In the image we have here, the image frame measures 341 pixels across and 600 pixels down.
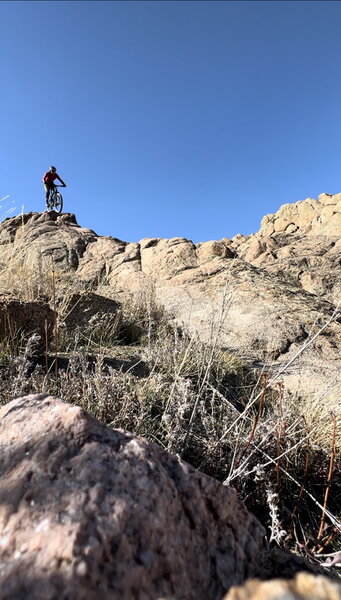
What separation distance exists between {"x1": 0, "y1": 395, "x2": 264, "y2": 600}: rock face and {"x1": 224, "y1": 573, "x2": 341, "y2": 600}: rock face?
1.08 ft

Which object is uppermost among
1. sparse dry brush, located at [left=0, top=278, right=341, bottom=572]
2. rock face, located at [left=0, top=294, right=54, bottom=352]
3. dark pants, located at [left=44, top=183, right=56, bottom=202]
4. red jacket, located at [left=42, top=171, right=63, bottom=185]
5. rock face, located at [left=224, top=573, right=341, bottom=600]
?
red jacket, located at [left=42, top=171, right=63, bottom=185]

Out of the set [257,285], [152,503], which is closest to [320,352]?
[257,285]

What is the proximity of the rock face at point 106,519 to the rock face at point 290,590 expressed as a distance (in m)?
0.33

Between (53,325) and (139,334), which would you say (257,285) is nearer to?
(139,334)

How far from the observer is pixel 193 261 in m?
8.24

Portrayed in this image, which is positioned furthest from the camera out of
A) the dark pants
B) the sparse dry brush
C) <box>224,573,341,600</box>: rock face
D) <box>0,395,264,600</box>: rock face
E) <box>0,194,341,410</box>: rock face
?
the dark pants

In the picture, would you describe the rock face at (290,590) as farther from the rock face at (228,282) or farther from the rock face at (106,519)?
the rock face at (228,282)

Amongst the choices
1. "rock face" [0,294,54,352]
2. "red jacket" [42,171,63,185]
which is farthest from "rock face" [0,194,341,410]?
"red jacket" [42,171,63,185]

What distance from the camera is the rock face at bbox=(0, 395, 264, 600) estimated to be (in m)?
0.66

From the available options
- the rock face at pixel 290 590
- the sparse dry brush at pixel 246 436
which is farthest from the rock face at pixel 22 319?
the rock face at pixel 290 590

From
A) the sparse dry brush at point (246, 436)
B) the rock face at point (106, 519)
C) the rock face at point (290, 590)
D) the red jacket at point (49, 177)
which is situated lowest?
the sparse dry brush at point (246, 436)

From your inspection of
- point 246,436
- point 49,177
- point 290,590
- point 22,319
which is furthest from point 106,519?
point 49,177

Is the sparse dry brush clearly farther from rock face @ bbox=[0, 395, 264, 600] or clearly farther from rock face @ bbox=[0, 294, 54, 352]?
Result: rock face @ bbox=[0, 395, 264, 600]

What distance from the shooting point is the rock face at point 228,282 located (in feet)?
14.1
